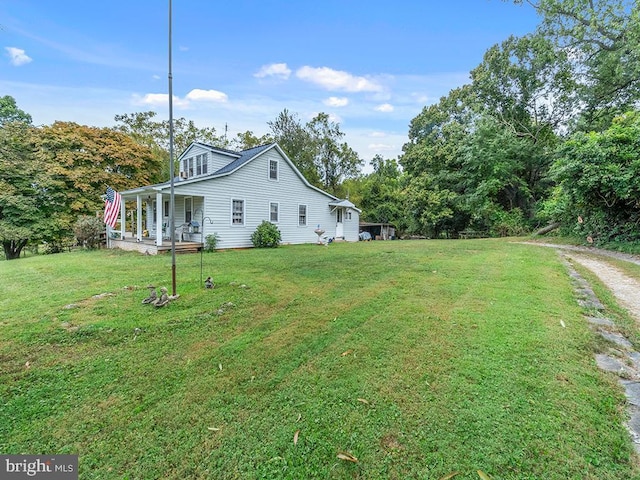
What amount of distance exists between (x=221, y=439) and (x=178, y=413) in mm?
463

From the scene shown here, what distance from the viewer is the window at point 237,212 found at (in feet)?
44.8

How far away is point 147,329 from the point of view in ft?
11.7

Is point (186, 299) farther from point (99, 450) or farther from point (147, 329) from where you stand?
point (99, 450)

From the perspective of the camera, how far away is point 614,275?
649 centimetres

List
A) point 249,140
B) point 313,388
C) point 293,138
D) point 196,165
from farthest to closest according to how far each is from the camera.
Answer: point 249,140 < point 293,138 < point 196,165 < point 313,388

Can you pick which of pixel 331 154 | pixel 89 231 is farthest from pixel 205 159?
pixel 331 154

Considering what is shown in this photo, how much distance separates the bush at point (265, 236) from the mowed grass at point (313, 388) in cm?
903

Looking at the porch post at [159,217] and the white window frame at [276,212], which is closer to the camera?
the porch post at [159,217]

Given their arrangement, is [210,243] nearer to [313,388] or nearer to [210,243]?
[210,243]

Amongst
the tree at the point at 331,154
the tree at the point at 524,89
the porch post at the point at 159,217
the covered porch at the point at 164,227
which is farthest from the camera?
the tree at the point at 331,154

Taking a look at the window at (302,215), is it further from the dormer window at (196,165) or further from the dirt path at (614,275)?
the dirt path at (614,275)

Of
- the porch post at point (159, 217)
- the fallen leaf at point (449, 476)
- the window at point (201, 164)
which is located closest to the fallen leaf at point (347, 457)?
the fallen leaf at point (449, 476)

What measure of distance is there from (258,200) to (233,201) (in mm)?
1310

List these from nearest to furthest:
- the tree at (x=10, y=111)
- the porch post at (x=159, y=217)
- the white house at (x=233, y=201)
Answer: the porch post at (x=159, y=217) < the white house at (x=233, y=201) < the tree at (x=10, y=111)
